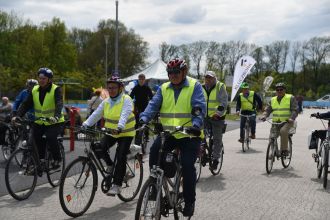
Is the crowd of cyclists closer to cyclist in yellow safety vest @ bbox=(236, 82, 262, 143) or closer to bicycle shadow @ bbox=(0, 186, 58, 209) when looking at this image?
bicycle shadow @ bbox=(0, 186, 58, 209)

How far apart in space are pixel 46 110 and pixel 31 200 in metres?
1.52

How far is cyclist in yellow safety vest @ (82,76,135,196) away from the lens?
627cm

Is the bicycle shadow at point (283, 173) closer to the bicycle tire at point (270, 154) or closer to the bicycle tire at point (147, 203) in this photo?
the bicycle tire at point (270, 154)

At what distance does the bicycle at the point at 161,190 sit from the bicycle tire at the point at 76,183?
1.18 metres

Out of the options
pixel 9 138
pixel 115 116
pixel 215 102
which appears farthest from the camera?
pixel 9 138

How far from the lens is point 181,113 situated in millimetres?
5191

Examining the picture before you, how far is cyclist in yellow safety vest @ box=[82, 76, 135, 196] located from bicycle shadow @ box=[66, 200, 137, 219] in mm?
243

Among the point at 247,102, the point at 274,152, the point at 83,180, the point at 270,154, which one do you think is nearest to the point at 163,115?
the point at 83,180

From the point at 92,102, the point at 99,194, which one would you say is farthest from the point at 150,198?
the point at 92,102

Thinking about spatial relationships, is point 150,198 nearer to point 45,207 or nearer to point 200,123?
point 200,123

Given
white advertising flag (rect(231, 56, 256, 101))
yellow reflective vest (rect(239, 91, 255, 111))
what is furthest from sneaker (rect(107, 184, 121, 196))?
white advertising flag (rect(231, 56, 256, 101))

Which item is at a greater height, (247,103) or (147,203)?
(247,103)

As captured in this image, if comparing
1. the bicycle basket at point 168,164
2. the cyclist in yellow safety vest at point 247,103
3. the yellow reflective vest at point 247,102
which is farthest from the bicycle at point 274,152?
the bicycle basket at point 168,164

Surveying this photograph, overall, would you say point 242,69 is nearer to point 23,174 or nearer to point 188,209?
point 23,174
